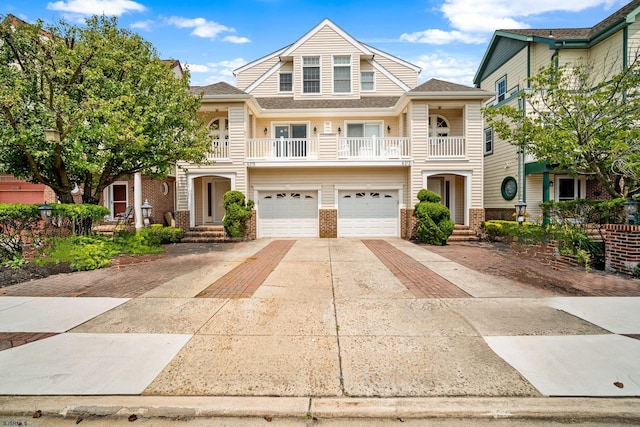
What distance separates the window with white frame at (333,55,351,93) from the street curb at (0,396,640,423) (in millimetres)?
16358

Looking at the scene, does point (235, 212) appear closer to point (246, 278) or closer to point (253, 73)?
point (246, 278)

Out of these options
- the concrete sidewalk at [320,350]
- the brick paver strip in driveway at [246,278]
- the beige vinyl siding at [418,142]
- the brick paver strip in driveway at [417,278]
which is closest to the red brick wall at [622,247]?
the concrete sidewalk at [320,350]

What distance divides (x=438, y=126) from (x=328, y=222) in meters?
7.36

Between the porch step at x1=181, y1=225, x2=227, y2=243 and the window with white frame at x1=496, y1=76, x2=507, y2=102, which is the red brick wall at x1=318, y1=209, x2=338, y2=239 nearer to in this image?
the porch step at x1=181, y1=225, x2=227, y2=243

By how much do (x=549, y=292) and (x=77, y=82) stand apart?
12387mm

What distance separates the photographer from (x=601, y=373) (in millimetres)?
3074

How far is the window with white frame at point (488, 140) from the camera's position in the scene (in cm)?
1695

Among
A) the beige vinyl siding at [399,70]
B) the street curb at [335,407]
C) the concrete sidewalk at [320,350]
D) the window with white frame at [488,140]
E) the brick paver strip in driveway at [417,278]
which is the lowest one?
the street curb at [335,407]

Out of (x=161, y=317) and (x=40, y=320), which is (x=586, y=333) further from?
(x=40, y=320)

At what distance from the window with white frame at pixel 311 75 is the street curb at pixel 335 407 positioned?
645 inches

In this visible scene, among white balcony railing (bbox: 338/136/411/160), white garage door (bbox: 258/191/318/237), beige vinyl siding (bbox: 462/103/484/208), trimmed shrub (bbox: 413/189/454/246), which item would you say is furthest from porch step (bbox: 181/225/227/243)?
beige vinyl siding (bbox: 462/103/484/208)

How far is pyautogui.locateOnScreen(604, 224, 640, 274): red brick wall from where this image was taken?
6.80m

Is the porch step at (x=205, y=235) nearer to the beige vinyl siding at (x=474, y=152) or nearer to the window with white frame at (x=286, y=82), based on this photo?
the window with white frame at (x=286, y=82)

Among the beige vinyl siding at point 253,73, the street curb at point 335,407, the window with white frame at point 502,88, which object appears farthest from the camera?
the beige vinyl siding at point 253,73
